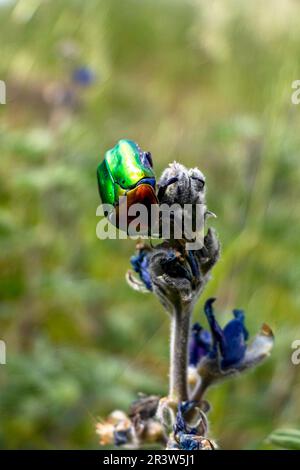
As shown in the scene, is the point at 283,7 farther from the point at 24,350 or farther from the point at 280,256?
the point at 24,350

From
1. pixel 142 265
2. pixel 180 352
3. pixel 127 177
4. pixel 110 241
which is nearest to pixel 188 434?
pixel 180 352

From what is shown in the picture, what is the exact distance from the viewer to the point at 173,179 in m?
0.85

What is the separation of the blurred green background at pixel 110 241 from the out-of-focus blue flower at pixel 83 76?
0.05 meters

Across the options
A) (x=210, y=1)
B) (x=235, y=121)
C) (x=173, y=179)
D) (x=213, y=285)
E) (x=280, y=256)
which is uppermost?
(x=210, y=1)

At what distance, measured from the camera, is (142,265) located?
3.19ft

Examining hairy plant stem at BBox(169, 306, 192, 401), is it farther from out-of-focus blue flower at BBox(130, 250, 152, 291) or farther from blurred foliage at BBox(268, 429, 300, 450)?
blurred foliage at BBox(268, 429, 300, 450)

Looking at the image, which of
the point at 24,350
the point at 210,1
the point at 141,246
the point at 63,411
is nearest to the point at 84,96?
the point at 210,1

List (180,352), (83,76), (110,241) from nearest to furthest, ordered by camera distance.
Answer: (180,352) < (83,76) < (110,241)

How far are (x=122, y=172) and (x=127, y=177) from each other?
0.04 ft

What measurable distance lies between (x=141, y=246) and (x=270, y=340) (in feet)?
0.82

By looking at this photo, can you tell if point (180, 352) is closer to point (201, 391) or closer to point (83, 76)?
point (201, 391)

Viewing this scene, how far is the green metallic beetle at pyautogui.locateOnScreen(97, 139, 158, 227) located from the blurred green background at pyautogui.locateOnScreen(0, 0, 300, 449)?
82cm

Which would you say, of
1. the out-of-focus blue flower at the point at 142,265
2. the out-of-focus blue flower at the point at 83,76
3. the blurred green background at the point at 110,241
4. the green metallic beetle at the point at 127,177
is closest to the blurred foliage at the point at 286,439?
the out-of-focus blue flower at the point at 142,265

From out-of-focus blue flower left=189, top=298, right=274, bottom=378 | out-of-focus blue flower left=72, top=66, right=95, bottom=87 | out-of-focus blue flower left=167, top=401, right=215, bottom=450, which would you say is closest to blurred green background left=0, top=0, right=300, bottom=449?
out-of-focus blue flower left=72, top=66, right=95, bottom=87
